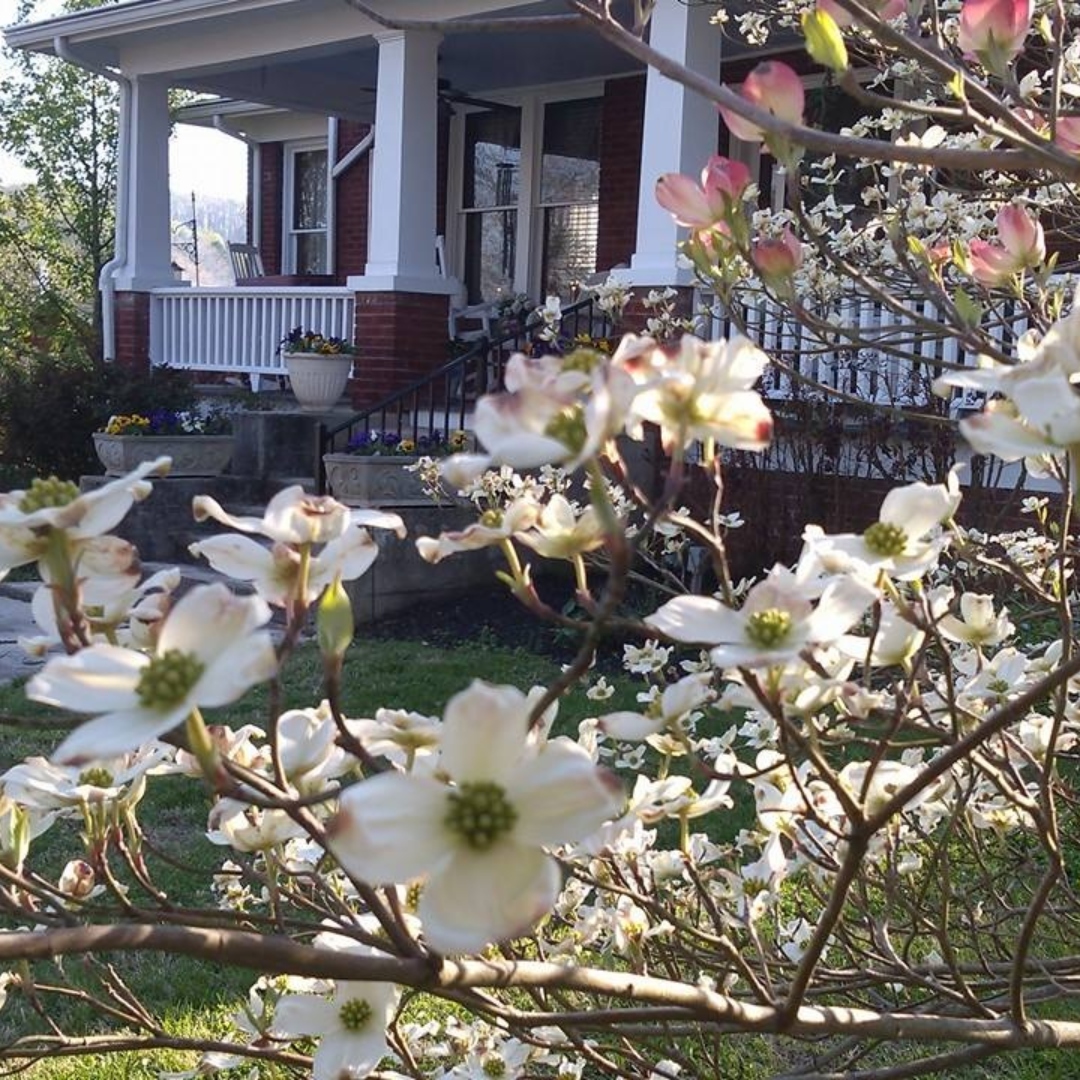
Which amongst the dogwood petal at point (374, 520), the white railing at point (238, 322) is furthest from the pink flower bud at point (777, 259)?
the white railing at point (238, 322)

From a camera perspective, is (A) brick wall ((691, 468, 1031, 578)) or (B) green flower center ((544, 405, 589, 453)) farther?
(A) brick wall ((691, 468, 1031, 578))

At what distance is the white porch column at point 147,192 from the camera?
12.2 meters

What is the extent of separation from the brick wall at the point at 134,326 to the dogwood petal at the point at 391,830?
40.1 ft

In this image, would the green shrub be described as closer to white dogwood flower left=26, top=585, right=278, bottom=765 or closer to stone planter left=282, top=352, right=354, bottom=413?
stone planter left=282, top=352, right=354, bottom=413

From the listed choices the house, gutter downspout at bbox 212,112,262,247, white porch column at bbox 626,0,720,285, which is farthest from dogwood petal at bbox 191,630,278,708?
gutter downspout at bbox 212,112,262,247

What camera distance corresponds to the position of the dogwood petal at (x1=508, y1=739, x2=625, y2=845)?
83cm

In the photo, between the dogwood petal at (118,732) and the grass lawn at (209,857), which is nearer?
the dogwood petal at (118,732)

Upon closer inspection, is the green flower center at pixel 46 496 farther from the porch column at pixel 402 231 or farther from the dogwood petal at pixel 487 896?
the porch column at pixel 402 231

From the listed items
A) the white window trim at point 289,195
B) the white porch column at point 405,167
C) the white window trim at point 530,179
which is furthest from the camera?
the white window trim at point 289,195

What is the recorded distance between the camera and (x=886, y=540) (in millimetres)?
1192

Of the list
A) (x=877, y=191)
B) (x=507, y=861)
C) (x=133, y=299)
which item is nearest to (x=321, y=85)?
(x=133, y=299)

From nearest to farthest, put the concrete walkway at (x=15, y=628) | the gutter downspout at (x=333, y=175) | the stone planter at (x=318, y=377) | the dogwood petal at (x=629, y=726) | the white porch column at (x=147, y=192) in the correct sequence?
the dogwood petal at (x=629, y=726)
the concrete walkway at (x=15, y=628)
the stone planter at (x=318, y=377)
the white porch column at (x=147, y=192)
the gutter downspout at (x=333, y=175)

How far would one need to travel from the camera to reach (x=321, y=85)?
13383mm

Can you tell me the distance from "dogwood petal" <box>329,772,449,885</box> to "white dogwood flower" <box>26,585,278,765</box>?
10 cm
